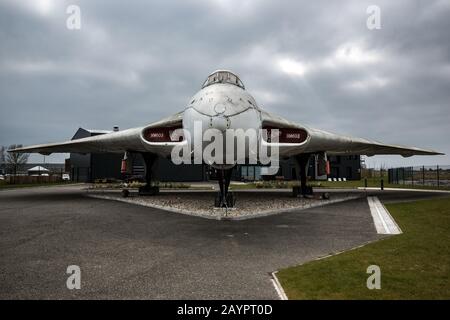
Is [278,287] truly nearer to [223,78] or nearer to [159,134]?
[223,78]

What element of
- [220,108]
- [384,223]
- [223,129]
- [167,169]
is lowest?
[384,223]

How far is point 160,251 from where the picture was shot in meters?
6.31

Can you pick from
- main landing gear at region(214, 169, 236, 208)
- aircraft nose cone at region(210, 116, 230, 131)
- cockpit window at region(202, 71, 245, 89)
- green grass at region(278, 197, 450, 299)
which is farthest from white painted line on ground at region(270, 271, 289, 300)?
cockpit window at region(202, 71, 245, 89)

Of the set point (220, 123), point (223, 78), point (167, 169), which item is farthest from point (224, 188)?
point (167, 169)

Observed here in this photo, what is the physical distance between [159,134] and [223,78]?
3700 mm

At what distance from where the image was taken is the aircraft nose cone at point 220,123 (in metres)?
9.66

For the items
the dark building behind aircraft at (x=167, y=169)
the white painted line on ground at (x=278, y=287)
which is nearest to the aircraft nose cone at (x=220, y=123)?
the white painted line on ground at (x=278, y=287)

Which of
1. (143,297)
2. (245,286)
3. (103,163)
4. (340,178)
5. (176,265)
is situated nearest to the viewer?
(143,297)

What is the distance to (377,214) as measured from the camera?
11594 mm

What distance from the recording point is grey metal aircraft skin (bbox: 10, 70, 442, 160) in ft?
33.2

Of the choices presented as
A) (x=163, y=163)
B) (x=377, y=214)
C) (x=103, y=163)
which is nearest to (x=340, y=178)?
(x=163, y=163)

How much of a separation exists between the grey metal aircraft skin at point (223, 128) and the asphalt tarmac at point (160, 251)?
3155 mm
